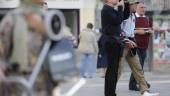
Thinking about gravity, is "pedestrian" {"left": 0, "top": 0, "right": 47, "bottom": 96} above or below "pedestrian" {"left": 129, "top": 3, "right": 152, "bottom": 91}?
above

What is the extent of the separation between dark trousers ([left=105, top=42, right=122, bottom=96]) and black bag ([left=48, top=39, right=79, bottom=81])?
5099 mm

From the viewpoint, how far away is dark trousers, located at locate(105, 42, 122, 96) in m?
9.62

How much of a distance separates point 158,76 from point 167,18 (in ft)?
7.25

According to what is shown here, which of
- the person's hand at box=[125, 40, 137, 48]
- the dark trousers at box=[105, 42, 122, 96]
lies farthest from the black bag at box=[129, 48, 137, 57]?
the dark trousers at box=[105, 42, 122, 96]

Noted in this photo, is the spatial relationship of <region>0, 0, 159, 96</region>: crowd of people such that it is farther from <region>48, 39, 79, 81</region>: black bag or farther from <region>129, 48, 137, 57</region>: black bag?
<region>48, 39, 79, 81</region>: black bag

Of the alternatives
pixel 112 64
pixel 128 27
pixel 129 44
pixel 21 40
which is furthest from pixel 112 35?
pixel 21 40

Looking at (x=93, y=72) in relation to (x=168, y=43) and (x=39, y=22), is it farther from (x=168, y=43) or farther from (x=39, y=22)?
(x=39, y=22)

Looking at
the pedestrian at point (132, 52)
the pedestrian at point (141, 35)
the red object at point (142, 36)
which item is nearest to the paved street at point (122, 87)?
the pedestrian at point (141, 35)

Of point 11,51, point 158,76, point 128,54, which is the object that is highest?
point 11,51

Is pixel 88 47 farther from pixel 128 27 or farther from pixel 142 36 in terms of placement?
pixel 128 27

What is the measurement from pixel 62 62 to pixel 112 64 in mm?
5282

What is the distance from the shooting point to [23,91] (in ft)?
14.1

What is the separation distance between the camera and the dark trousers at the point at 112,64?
962cm

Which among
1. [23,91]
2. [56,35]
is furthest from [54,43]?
[23,91]
